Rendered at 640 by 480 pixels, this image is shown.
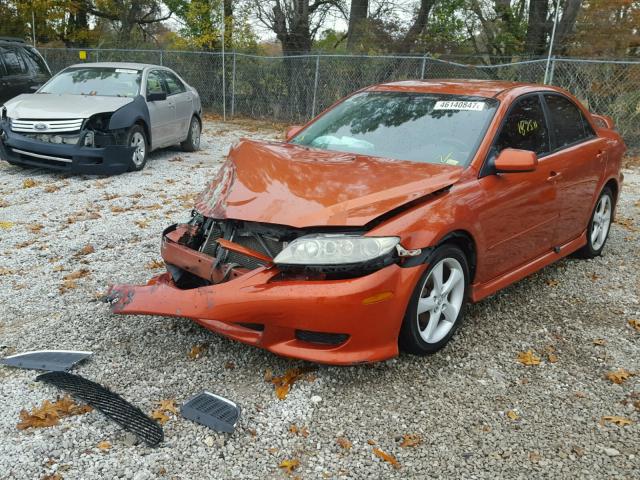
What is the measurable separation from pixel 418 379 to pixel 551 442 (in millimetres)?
772

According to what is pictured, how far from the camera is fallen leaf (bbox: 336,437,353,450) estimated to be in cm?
285

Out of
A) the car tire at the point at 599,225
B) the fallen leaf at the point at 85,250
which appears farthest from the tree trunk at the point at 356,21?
the fallen leaf at the point at 85,250

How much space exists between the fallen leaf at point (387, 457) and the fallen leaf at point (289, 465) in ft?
1.22

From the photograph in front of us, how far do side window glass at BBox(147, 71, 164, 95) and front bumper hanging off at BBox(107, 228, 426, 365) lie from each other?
6962 mm

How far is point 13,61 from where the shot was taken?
10797mm

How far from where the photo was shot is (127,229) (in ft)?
20.1

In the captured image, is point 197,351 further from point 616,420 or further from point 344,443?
point 616,420

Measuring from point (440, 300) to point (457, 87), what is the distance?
180cm

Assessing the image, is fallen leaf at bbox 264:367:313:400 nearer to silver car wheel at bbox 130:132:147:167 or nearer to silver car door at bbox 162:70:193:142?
silver car wheel at bbox 130:132:147:167

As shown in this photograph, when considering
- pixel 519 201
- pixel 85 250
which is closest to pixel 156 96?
pixel 85 250

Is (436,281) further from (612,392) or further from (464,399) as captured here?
(612,392)

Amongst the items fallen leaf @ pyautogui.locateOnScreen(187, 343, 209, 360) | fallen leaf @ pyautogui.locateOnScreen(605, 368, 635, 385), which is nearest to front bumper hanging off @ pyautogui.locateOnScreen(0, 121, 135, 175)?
fallen leaf @ pyautogui.locateOnScreen(187, 343, 209, 360)

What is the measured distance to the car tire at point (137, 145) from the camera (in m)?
8.72

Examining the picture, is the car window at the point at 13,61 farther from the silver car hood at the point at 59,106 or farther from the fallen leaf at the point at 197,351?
the fallen leaf at the point at 197,351
